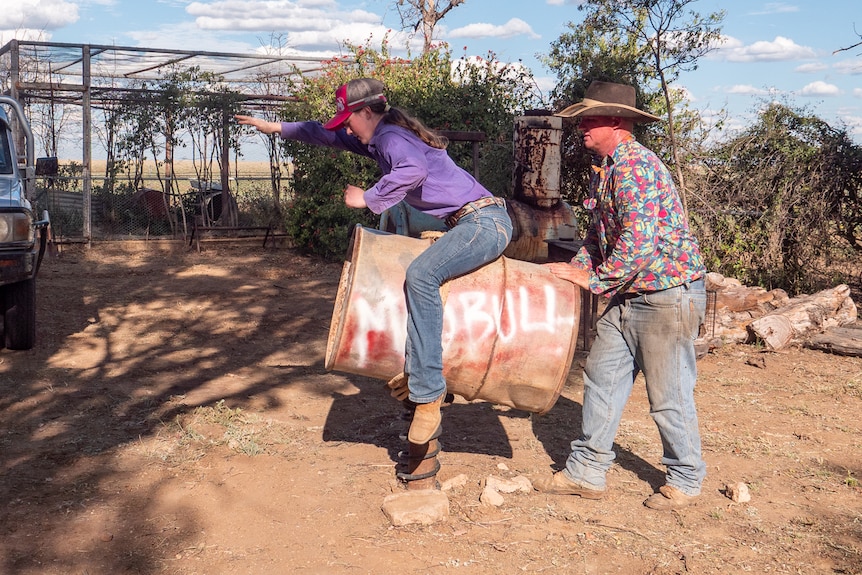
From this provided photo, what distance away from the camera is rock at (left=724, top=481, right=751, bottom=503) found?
409cm

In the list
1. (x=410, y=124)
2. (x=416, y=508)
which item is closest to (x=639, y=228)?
(x=410, y=124)

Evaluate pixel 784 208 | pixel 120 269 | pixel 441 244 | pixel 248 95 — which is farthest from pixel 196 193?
pixel 441 244

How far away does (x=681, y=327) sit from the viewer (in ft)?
12.3

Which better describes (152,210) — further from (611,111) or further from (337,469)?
(611,111)

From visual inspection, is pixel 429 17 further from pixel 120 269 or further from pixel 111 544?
pixel 111 544

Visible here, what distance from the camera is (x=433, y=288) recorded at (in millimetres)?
3635

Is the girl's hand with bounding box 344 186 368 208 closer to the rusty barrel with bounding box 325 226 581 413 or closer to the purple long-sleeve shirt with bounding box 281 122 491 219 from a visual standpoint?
the purple long-sleeve shirt with bounding box 281 122 491 219

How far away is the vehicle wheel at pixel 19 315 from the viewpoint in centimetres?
675

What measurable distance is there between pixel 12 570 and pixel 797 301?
7.28 m

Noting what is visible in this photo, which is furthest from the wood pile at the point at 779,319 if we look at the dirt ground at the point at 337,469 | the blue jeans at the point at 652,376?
the blue jeans at the point at 652,376

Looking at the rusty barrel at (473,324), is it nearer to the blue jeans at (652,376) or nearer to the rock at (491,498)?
the blue jeans at (652,376)

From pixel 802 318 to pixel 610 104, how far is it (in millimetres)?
5007

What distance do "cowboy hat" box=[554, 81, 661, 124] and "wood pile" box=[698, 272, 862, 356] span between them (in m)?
3.94

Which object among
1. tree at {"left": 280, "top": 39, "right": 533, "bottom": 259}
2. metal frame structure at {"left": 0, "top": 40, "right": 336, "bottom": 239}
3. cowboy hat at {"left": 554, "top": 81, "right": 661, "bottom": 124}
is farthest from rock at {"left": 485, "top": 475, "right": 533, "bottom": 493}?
metal frame structure at {"left": 0, "top": 40, "right": 336, "bottom": 239}
